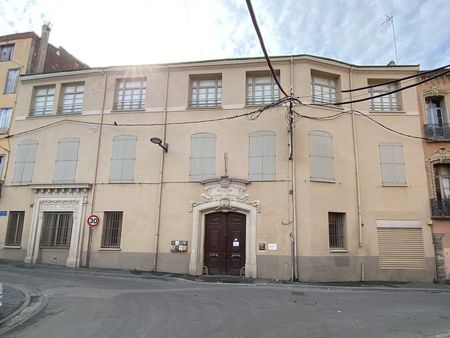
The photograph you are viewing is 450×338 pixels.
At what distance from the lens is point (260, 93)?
1639 cm

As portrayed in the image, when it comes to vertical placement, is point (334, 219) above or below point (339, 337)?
above

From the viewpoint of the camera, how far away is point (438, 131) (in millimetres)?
15953

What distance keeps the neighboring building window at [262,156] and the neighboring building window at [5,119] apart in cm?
1297

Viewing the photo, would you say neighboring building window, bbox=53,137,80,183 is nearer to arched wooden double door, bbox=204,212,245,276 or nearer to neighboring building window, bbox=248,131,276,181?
arched wooden double door, bbox=204,212,245,276

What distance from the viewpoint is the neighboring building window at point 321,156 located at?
1494 cm

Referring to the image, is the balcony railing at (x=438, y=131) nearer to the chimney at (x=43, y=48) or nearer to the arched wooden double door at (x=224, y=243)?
the arched wooden double door at (x=224, y=243)

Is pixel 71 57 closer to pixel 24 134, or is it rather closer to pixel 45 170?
pixel 24 134

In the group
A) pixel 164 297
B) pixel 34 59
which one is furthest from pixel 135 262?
pixel 34 59

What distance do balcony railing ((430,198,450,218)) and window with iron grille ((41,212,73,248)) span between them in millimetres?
16012

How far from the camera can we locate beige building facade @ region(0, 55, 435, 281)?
48.0 ft

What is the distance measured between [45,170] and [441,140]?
60.6 ft

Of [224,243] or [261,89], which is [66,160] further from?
[261,89]

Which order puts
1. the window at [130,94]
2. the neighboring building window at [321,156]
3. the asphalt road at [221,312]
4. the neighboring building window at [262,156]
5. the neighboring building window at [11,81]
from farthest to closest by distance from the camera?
the neighboring building window at [11,81] → the window at [130,94] → the neighboring building window at [262,156] → the neighboring building window at [321,156] → the asphalt road at [221,312]

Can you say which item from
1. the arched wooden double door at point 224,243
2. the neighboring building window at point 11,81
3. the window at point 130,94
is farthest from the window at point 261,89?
the neighboring building window at point 11,81
